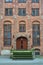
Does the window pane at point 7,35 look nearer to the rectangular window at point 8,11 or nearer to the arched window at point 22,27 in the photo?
the arched window at point 22,27

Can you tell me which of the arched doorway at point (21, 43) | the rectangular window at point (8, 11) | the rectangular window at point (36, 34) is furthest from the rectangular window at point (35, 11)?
the arched doorway at point (21, 43)

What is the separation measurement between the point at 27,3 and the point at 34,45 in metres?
7.14

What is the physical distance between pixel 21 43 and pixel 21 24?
10.4ft

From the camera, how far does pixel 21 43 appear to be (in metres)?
33.8

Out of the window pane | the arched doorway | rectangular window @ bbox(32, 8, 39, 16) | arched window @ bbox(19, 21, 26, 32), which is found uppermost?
rectangular window @ bbox(32, 8, 39, 16)

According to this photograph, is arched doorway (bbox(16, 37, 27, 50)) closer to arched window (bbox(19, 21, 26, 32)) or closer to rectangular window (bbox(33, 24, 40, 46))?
arched window (bbox(19, 21, 26, 32))

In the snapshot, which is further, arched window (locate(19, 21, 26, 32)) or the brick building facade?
arched window (locate(19, 21, 26, 32))

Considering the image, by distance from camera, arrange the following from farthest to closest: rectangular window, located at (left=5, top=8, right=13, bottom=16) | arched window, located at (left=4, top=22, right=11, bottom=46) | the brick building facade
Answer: rectangular window, located at (left=5, top=8, right=13, bottom=16)
arched window, located at (left=4, top=22, right=11, bottom=46)
the brick building facade

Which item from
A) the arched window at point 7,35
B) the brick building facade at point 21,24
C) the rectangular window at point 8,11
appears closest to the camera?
the brick building facade at point 21,24

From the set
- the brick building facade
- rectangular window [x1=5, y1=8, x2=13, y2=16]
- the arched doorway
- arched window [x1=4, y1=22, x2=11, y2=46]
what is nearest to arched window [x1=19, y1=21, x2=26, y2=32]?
the brick building facade

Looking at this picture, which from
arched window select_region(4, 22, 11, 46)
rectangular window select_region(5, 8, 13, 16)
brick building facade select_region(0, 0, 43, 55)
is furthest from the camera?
rectangular window select_region(5, 8, 13, 16)

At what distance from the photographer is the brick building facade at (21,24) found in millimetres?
33500

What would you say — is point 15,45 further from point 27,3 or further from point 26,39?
point 27,3

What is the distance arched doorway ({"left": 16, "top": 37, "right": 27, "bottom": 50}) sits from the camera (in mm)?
33781
